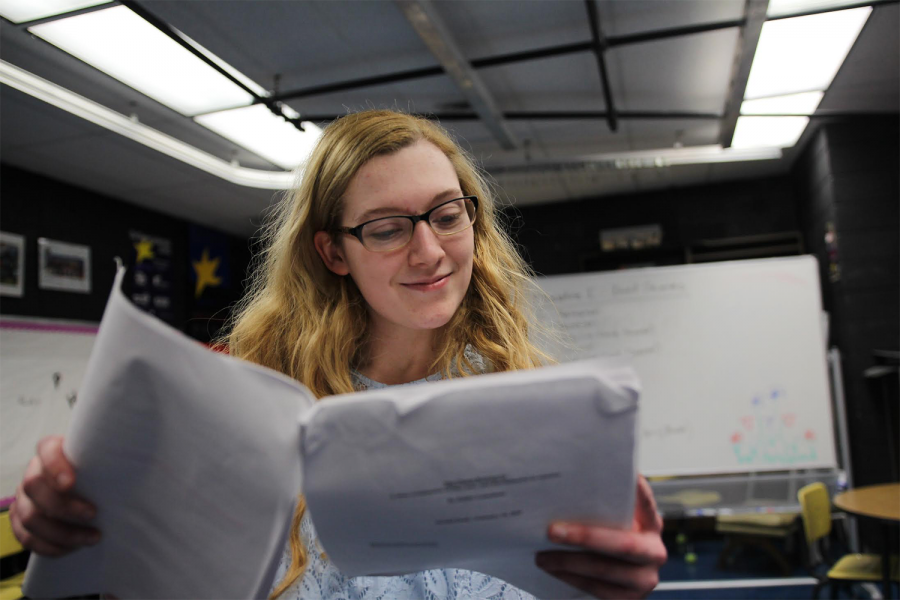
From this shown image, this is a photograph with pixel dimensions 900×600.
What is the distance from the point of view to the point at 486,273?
3.77 feet

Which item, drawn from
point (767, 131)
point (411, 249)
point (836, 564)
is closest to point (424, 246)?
point (411, 249)

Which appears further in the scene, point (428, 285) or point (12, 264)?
point (12, 264)

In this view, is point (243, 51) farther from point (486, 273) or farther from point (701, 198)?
point (701, 198)

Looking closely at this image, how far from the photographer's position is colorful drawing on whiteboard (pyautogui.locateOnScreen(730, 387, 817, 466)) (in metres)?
3.60

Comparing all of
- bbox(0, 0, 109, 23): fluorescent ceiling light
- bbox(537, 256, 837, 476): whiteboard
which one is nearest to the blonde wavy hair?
bbox(0, 0, 109, 23): fluorescent ceiling light

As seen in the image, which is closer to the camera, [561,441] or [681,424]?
[561,441]

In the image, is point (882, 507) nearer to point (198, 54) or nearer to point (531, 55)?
point (531, 55)

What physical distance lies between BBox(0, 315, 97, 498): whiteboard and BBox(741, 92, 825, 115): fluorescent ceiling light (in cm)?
455

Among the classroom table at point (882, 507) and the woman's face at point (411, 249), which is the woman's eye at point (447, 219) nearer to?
the woman's face at point (411, 249)

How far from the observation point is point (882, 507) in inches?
106

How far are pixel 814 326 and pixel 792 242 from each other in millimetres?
1923

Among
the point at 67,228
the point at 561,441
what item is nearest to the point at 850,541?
the point at 561,441

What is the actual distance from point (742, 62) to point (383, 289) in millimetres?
2870

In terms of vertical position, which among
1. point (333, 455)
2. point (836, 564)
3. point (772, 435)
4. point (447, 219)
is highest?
point (447, 219)
